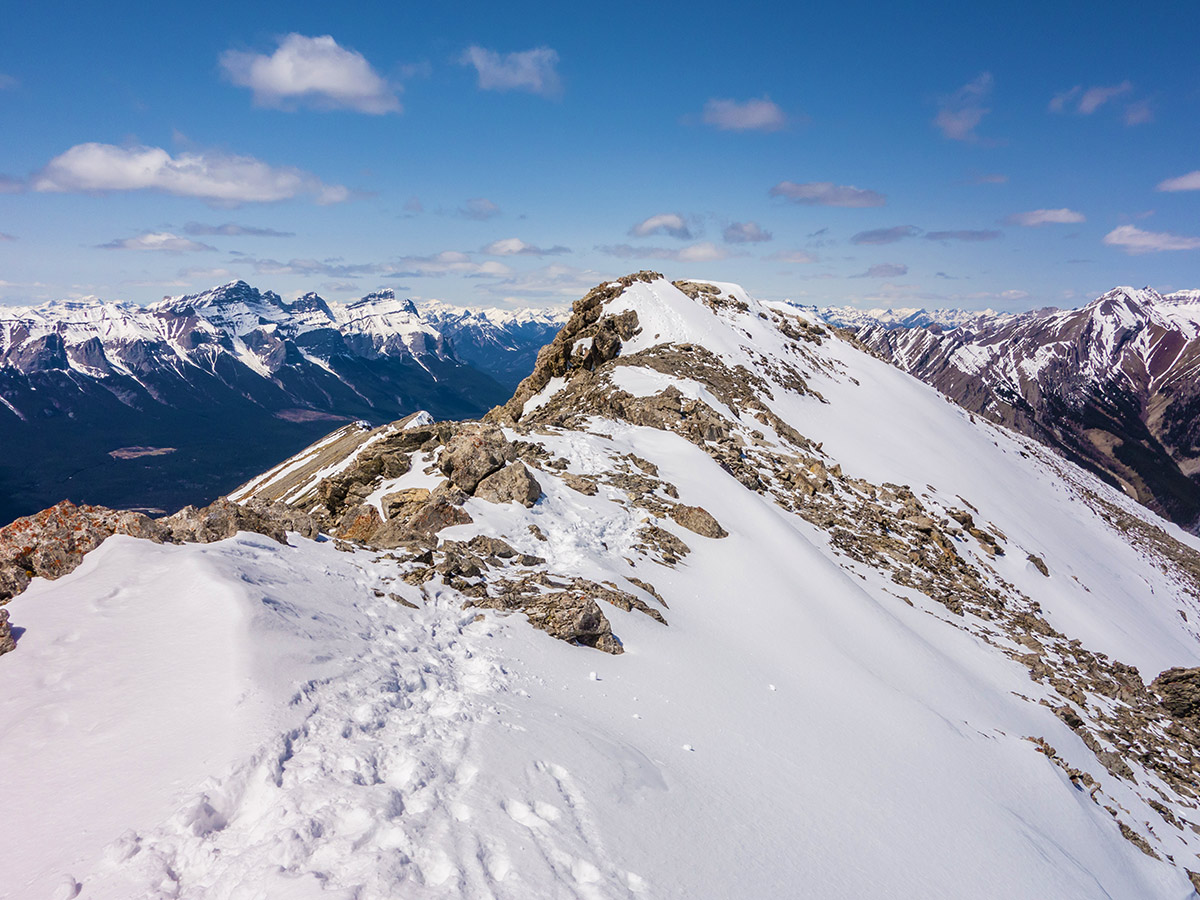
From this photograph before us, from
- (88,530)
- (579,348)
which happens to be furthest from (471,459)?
(579,348)

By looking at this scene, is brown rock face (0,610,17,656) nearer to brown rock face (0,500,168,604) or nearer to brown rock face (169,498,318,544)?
brown rock face (0,500,168,604)

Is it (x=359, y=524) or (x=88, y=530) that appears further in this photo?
(x=359, y=524)

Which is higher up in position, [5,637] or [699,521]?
[5,637]

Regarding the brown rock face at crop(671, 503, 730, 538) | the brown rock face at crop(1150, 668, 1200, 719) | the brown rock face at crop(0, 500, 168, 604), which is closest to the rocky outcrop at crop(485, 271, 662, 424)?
the brown rock face at crop(671, 503, 730, 538)

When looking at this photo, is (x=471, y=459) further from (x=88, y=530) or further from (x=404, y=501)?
(x=88, y=530)

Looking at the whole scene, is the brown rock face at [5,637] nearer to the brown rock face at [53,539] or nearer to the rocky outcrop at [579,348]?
the brown rock face at [53,539]

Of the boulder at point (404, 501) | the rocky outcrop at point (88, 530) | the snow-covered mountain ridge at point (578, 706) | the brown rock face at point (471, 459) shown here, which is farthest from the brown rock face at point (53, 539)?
the brown rock face at point (471, 459)

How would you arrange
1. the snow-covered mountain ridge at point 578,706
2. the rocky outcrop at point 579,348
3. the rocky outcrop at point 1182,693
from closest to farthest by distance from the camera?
the snow-covered mountain ridge at point 578,706, the rocky outcrop at point 1182,693, the rocky outcrop at point 579,348

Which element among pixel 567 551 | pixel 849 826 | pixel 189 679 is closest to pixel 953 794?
pixel 849 826
